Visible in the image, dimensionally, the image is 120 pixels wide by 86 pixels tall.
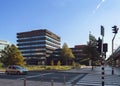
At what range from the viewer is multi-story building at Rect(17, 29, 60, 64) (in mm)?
149250

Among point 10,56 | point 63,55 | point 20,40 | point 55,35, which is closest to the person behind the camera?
point 10,56

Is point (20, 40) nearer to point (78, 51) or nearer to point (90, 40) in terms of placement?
point (78, 51)

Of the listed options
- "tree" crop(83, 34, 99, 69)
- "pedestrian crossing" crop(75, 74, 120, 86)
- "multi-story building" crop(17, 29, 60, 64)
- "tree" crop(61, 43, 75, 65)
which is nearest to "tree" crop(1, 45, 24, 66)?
"tree" crop(83, 34, 99, 69)

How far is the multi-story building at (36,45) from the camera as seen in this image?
14925 centimetres

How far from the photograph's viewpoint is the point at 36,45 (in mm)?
151500

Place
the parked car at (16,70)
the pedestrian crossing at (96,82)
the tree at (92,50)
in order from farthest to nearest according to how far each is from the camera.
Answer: the tree at (92,50), the parked car at (16,70), the pedestrian crossing at (96,82)

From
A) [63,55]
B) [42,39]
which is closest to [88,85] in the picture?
[63,55]

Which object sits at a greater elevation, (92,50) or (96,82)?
(92,50)

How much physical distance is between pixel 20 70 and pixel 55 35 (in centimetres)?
13617

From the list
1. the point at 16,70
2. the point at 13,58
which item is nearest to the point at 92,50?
the point at 13,58

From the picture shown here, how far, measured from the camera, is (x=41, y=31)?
15100cm

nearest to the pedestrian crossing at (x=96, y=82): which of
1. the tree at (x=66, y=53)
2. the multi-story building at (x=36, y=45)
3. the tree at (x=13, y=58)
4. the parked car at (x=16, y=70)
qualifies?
the parked car at (x=16, y=70)

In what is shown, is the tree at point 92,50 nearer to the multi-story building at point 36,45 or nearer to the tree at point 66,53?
the tree at point 66,53

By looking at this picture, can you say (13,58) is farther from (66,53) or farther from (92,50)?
(66,53)
